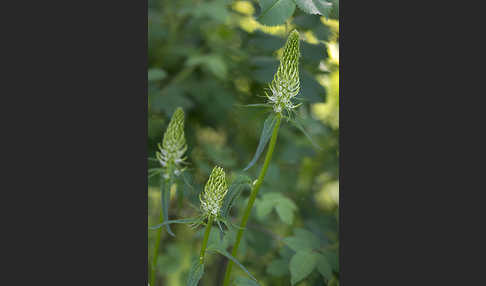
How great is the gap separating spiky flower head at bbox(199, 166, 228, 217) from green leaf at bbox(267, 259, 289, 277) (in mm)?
565

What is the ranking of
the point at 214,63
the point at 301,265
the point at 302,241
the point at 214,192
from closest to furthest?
the point at 214,192 → the point at 301,265 → the point at 302,241 → the point at 214,63

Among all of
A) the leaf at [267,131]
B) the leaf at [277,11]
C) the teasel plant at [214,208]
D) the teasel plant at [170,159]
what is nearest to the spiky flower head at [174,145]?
the teasel plant at [170,159]

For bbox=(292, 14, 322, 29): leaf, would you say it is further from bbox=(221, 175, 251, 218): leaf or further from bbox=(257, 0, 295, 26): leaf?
bbox=(221, 175, 251, 218): leaf

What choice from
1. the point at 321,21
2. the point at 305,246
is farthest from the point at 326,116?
the point at 305,246

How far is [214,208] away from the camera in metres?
1.17

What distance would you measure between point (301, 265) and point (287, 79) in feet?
2.16

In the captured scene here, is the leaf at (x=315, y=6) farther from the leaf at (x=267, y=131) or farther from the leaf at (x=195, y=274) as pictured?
the leaf at (x=195, y=274)

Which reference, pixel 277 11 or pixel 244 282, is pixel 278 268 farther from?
pixel 277 11

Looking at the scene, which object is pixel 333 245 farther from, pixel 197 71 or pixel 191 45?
pixel 191 45

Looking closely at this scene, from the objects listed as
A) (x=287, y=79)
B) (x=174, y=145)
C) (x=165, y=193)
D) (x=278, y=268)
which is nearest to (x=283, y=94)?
(x=287, y=79)

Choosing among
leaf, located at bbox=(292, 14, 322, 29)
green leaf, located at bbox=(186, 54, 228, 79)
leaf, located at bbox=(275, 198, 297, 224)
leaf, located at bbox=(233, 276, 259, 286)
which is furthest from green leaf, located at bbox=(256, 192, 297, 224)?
green leaf, located at bbox=(186, 54, 228, 79)

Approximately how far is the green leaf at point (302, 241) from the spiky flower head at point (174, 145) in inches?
19.9

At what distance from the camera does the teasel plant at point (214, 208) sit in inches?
45.1

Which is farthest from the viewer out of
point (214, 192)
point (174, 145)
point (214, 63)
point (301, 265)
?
point (214, 63)
